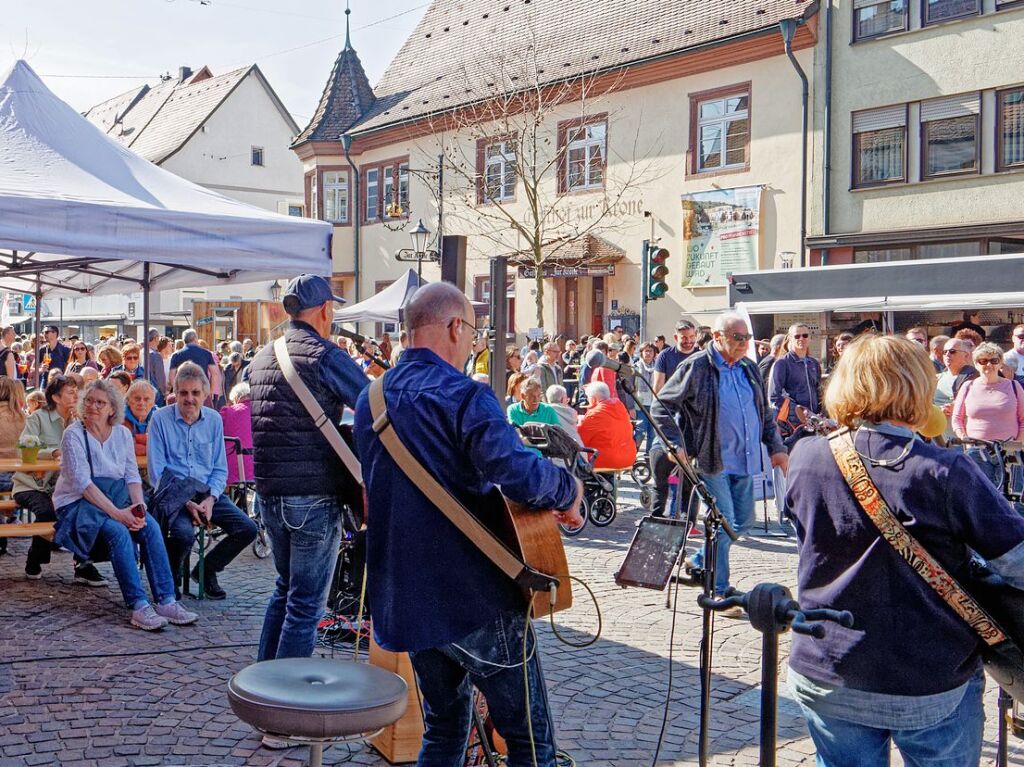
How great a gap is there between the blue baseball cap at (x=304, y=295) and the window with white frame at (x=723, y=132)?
59.5 ft

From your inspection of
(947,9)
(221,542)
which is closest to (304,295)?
(221,542)

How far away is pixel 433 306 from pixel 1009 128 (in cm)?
1808

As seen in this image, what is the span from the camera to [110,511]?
22.2 feet

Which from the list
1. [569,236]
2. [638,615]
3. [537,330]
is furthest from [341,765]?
[569,236]

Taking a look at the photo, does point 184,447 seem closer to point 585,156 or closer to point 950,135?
point 950,135

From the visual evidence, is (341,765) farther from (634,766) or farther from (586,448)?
(586,448)

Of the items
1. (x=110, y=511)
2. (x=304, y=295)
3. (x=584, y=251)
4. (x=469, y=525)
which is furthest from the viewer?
(x=584, y=251)

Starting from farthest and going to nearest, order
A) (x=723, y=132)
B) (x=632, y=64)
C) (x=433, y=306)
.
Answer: (x=632, y=64) → (x=723, y=132) → (x=433, y=306)

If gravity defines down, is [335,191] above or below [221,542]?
above

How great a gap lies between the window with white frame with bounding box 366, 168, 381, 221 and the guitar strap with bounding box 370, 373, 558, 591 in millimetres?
28606

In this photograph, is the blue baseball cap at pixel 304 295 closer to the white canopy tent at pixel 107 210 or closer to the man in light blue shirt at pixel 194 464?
the white canopy tent at pixel 107 210

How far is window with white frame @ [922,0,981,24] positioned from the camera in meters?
18.6

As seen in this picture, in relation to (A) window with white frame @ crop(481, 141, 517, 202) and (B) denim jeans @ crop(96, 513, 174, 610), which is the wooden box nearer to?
(B) denim jeans @ crop(96, 513, 174, 610)

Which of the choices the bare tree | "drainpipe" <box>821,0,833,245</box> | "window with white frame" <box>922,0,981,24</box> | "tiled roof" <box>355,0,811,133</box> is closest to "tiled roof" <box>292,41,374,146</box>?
"tiled roof" <box>355,0,811,133</box>
